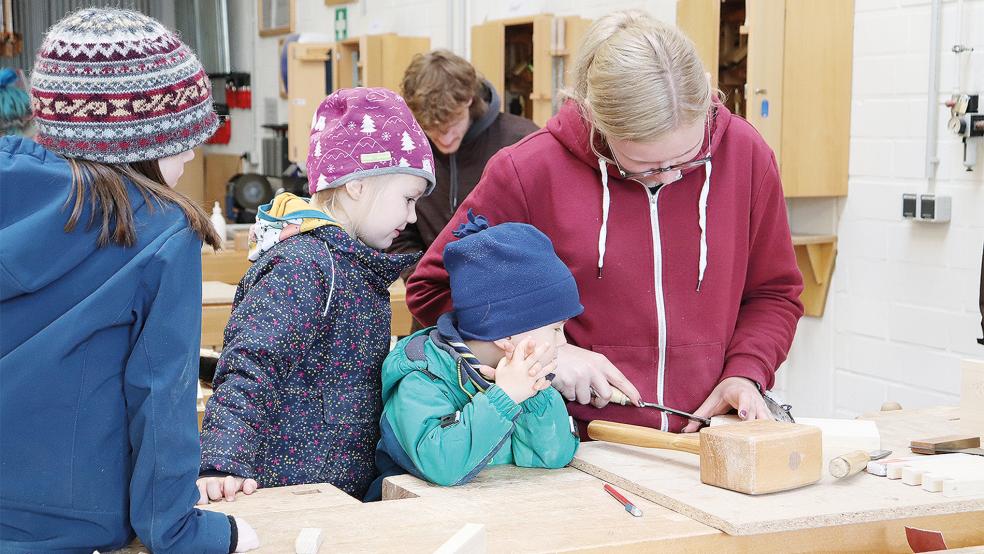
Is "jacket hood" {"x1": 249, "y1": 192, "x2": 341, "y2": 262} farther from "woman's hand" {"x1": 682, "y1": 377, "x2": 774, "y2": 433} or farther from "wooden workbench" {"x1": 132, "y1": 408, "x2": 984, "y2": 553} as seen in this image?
"woman's hand" {"x1": 682, "y1": 377, "x2": 774, "y2": 433}

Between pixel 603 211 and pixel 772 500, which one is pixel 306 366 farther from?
pixel 772 500

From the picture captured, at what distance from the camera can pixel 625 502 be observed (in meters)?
1.45

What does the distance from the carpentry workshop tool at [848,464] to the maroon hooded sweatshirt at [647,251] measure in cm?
27

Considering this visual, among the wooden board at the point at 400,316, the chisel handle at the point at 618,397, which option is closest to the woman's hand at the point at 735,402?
the chisel handle at the point at 618,397

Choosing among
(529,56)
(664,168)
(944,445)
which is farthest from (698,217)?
(529,56)

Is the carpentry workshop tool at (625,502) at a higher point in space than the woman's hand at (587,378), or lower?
lower

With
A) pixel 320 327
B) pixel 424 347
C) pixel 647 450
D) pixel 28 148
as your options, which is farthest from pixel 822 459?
pixel 28 148

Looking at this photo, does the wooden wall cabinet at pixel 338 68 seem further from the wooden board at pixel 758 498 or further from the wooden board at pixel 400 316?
the wooden board at pixel 758 498

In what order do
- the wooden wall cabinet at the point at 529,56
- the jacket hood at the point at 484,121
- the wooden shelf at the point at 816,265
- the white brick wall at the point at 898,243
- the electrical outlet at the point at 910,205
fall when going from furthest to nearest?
1. the wooden wall cabinet at the point at 529,56
2. the wooden shelf at the point at 816,265
3. the jacket hood at the point at 484,121
4. the electrical outlet at the point at 910,205
5. the white brick wall at the point at 898,243

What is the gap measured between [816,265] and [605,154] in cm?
214

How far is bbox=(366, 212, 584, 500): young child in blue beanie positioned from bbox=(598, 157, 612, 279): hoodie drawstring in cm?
14

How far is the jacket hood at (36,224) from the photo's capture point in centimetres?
107

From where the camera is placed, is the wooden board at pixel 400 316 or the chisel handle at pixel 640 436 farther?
the wooden board at pixel 400 316

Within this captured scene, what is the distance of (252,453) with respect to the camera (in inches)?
57.7
